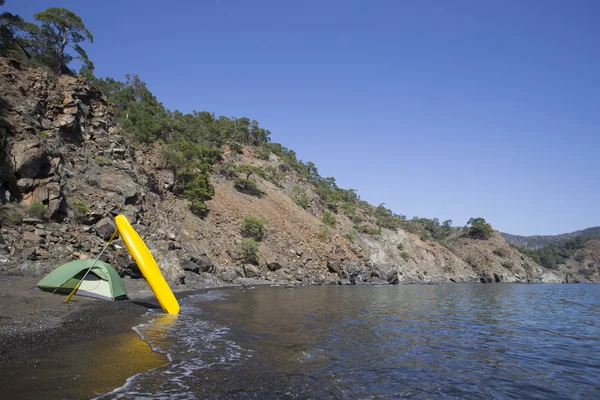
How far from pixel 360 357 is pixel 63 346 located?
737 centimetres

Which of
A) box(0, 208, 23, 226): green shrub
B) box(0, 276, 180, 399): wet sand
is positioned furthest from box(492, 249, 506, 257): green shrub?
box(0, 208, 23, 226): green shrub

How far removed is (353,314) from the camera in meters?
16.5

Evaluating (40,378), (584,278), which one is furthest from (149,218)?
(584,278)

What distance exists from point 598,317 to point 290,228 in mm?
33283

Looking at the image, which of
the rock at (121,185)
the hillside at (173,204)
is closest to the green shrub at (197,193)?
the hillside at (173,204)

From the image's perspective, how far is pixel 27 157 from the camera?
18609 millimetres

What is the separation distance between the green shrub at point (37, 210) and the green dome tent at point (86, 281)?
6.36 m

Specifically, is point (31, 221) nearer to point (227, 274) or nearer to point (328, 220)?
point (227, 274)

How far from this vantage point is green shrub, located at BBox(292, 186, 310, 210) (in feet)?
193

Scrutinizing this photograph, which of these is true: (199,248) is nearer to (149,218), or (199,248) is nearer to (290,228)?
(149,218)

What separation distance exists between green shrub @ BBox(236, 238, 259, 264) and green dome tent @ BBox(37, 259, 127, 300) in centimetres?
2081

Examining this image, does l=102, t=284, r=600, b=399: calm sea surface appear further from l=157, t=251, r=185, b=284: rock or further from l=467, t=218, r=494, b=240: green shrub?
l=467, t=218, r=494, b=240: green shrub

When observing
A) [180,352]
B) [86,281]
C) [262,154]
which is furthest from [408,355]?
[262,154]

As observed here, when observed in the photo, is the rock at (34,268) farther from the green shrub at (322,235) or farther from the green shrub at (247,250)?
the green shrub at (322,235)
